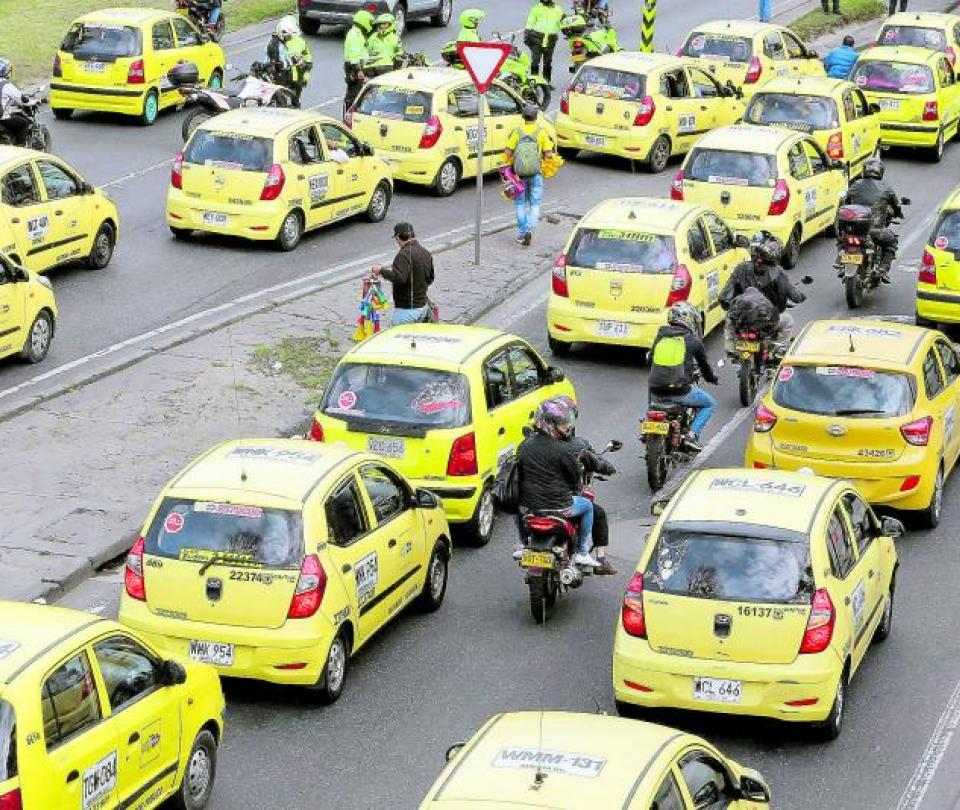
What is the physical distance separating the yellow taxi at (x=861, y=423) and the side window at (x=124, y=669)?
25.0 feet

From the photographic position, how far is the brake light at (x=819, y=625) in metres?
13.3

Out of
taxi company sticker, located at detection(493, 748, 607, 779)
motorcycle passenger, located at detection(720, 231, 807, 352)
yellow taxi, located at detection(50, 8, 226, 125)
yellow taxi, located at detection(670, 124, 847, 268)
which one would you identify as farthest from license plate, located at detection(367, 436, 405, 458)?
yellow taxi, located at detection(50, 8, 226, 125)

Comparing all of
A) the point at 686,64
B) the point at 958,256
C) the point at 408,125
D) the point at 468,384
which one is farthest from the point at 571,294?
the point at 686,64

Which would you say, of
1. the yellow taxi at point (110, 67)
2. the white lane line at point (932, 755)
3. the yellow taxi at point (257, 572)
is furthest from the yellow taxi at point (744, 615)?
the yellow taxi at point (110, 67)

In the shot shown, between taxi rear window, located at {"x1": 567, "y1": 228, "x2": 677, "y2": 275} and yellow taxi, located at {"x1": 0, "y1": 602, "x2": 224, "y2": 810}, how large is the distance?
11.1 metres

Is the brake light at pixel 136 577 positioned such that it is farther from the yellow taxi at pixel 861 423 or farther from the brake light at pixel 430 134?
the brake light at pixel 430 134

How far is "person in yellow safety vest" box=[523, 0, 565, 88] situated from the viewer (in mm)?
38125

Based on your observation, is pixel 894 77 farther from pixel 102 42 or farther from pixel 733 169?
pixel 102 42

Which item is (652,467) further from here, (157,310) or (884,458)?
(157,310)

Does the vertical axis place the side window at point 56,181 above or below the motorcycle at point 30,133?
above

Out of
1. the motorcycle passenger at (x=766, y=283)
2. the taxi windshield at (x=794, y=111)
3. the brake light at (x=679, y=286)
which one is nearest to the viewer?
the motorcycle passenger at (x=766, y=283)

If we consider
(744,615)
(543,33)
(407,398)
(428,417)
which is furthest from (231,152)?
(744,615)

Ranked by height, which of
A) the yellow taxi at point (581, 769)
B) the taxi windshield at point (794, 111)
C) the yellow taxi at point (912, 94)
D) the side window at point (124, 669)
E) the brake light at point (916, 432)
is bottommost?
the yellow taxi at point (912, 94)

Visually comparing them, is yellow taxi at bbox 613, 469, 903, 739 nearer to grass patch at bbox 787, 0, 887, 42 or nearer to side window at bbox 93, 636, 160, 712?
side window at bbox 93, 636, 160, 712
